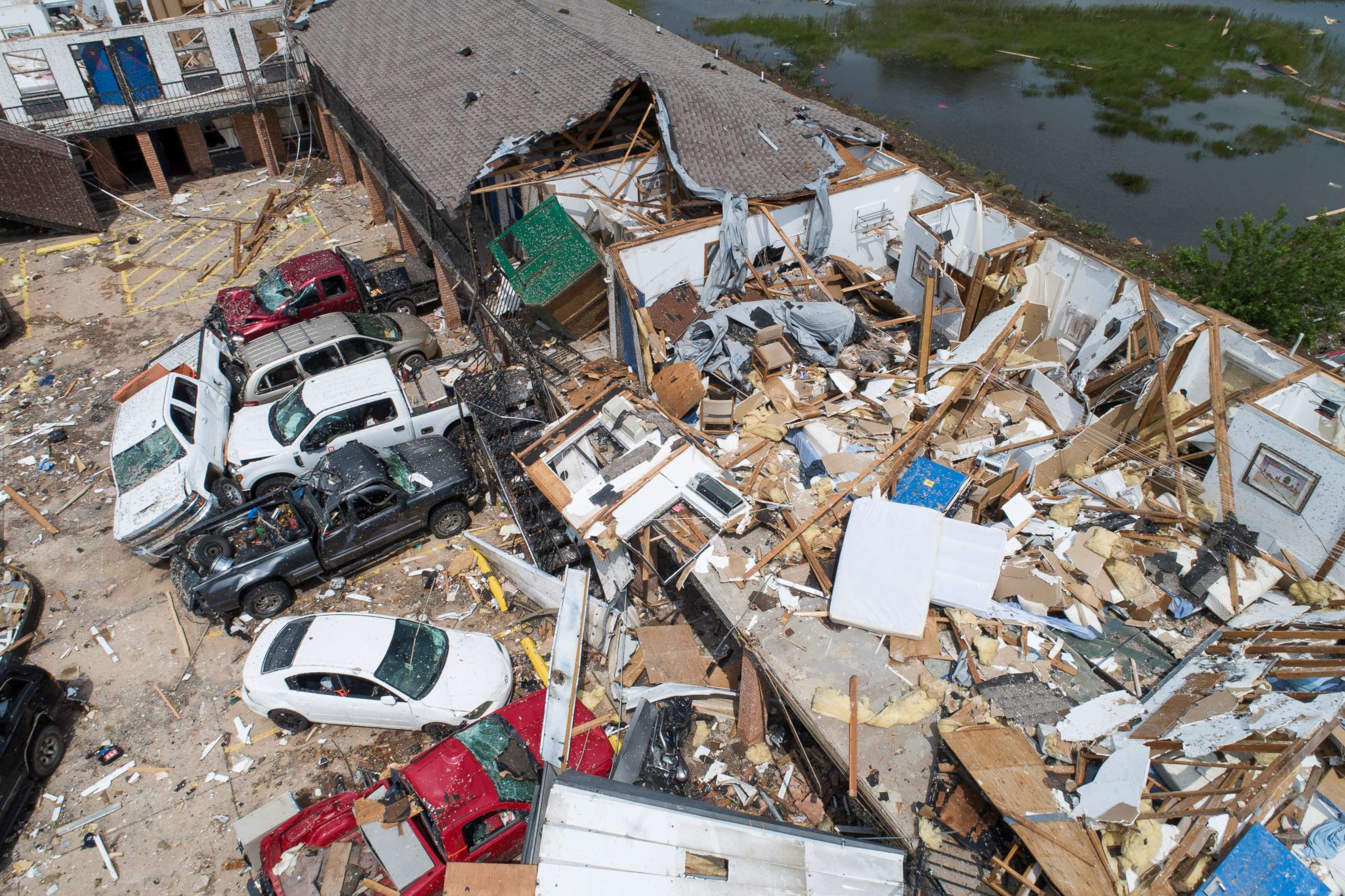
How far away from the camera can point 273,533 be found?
11188 mm

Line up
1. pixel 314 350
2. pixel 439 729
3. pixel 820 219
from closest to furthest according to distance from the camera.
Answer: pixel 439 729, pixel 820 219, pixel 314 350

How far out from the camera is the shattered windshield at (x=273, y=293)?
1611cm

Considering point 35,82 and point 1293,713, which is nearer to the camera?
point 1293,713

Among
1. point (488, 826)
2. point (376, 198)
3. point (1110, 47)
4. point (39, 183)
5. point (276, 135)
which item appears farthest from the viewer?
point (1110, 47)

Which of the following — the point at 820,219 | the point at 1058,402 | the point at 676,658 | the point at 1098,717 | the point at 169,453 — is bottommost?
the point at 676,658

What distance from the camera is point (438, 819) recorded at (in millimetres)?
7617

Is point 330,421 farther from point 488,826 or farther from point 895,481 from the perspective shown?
point 895,481

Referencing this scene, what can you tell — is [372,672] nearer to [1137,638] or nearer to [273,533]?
[273,533]

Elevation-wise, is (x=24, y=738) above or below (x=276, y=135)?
below

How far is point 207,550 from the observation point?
1077cm

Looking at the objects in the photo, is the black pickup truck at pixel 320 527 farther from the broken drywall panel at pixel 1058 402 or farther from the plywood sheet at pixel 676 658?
the broken drywall panel at pixel 1058 402

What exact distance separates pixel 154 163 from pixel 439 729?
22153mm

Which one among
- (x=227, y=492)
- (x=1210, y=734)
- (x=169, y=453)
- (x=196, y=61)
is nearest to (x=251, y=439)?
(x=227, y=492)

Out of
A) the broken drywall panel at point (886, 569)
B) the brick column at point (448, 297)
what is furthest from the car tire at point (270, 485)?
the broken drywall panel at point (886, 569)
